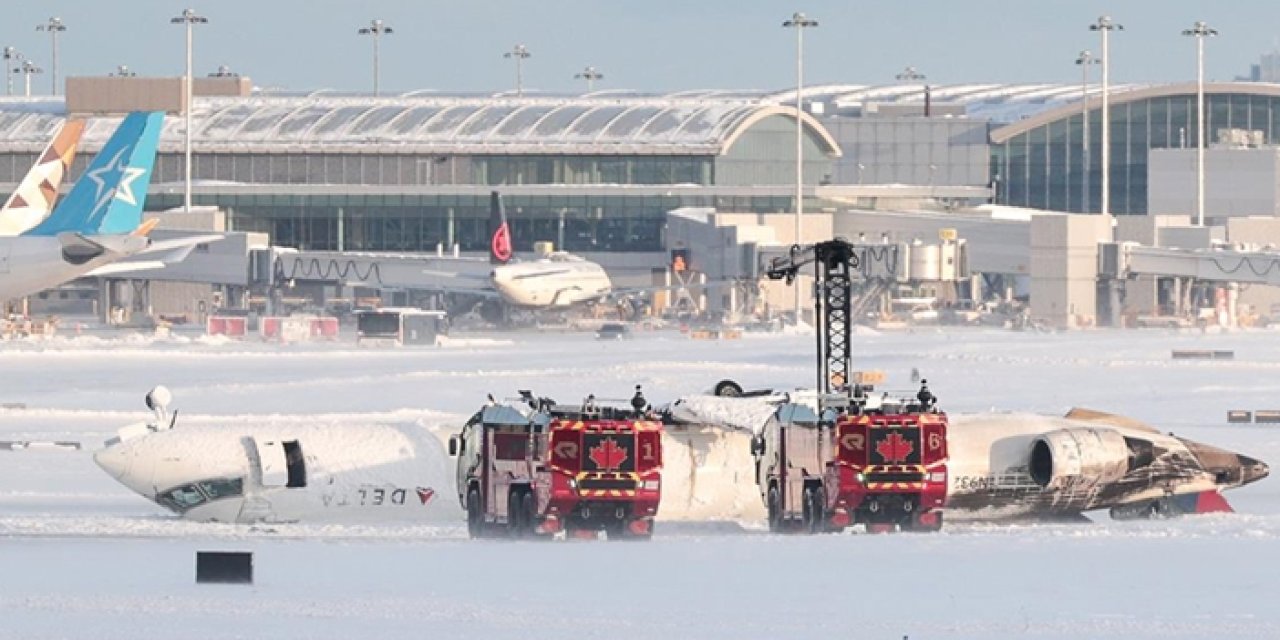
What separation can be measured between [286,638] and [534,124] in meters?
140

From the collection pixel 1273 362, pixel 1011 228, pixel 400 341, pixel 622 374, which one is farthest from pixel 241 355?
pixel 1011 228

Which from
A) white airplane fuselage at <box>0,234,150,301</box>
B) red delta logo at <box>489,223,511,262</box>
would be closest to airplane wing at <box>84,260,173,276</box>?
white airplane fuselage at <box>0,234,150,301</box>

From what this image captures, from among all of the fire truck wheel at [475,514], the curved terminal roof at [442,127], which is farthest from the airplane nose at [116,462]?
the curved terminal roof at [442,127]

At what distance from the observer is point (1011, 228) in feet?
504

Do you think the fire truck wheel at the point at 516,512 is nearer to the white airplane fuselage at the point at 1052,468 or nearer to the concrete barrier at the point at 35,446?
the white airplane fuselage at the point at 1052,468

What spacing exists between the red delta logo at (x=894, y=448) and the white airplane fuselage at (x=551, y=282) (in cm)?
9443

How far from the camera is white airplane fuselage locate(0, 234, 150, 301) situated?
89.9m

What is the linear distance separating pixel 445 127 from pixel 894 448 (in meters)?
127

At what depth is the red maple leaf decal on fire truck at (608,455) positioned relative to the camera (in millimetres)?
45844

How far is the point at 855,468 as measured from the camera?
1870 inches

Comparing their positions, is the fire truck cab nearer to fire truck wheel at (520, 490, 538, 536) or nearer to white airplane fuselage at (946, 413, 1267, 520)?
white airplane fuselage at (946, 413, 1267, 520)

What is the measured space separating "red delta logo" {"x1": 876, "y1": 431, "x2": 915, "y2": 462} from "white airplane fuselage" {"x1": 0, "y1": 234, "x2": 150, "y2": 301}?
4652cm

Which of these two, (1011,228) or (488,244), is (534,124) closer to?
(488,244)

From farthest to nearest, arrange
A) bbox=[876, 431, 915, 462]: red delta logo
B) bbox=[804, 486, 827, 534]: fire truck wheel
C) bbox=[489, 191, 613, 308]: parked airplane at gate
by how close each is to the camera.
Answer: bbox=[489, 191, 613, 308]: parked airplane at gate
bbox=[804, 486, 827, 534]: fire truck wheel
bbox=[876, 431, 915, 462]: red delta logo
